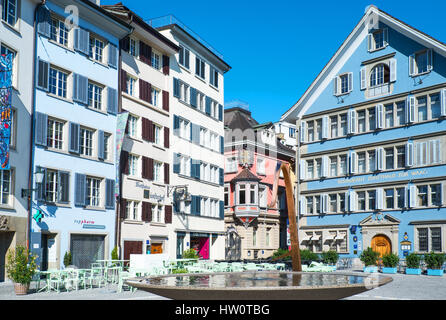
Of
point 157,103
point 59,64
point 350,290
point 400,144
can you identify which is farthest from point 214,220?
point 350,290

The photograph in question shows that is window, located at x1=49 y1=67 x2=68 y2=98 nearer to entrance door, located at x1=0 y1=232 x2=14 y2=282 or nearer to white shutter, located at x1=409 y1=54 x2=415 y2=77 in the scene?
entrance door, located at x1=0 y1=232 x2=14 y2=282

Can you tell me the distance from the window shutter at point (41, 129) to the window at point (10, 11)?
170 inches

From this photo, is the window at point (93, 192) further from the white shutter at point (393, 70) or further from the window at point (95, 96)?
the white shutter at point (393, 70)

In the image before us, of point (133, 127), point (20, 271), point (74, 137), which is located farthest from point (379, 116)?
point (20, 271)

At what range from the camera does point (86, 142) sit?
3000cm

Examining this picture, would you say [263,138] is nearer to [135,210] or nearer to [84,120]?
[135,210]

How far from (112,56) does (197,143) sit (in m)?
12.0

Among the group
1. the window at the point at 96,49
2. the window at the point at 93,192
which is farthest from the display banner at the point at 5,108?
the window at the point at 96,49

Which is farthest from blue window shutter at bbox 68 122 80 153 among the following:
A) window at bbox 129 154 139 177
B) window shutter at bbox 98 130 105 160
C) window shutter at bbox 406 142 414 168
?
window shutter at bbox 406 142 414 168

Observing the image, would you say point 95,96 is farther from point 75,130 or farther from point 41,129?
point 41,129

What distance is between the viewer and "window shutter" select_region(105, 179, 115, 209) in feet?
101

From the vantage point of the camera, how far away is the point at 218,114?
153 feet
